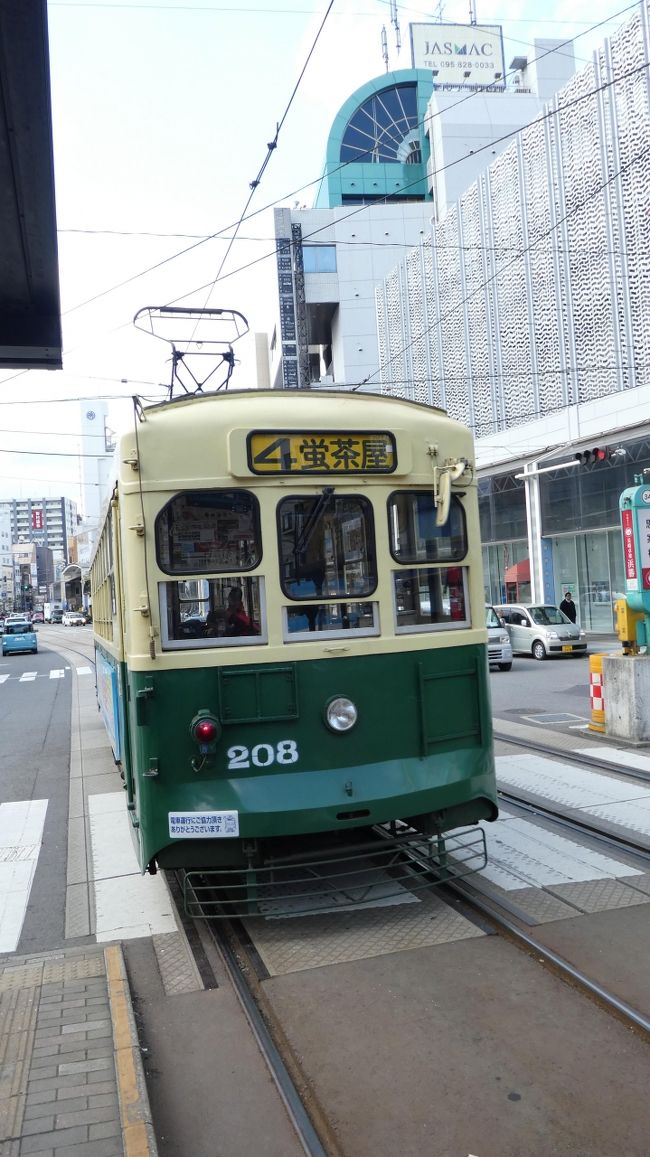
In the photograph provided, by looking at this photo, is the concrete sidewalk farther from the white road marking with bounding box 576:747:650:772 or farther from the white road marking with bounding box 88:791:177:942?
the white road marking with bounding box 576:747:650:772

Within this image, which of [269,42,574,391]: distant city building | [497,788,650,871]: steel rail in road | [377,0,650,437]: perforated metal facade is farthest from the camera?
[269,42,574,391]: distant city building

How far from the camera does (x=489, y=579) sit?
33.7m

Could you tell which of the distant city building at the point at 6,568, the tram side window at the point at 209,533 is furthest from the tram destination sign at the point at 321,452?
the distant city building at the point at 6,568

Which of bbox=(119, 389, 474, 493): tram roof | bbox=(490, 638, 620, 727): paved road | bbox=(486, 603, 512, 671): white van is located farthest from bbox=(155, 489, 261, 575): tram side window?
bbox=(486, 603, 512, 671): white van

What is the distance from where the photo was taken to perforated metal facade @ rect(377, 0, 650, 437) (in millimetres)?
23031

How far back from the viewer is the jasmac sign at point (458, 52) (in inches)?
2242

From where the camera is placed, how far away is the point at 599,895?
213 inches

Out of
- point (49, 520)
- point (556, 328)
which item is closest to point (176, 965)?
point (556, 328)

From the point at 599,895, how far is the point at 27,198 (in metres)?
5.30

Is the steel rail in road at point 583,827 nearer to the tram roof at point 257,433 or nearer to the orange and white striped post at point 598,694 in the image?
→ the tram roof at point 257,433

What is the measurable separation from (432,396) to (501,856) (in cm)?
2926

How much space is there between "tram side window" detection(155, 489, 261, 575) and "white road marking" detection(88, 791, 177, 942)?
2273mm

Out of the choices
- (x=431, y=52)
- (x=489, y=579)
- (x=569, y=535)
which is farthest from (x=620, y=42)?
(x=431, y=52)

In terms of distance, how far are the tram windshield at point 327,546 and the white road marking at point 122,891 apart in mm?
2298
